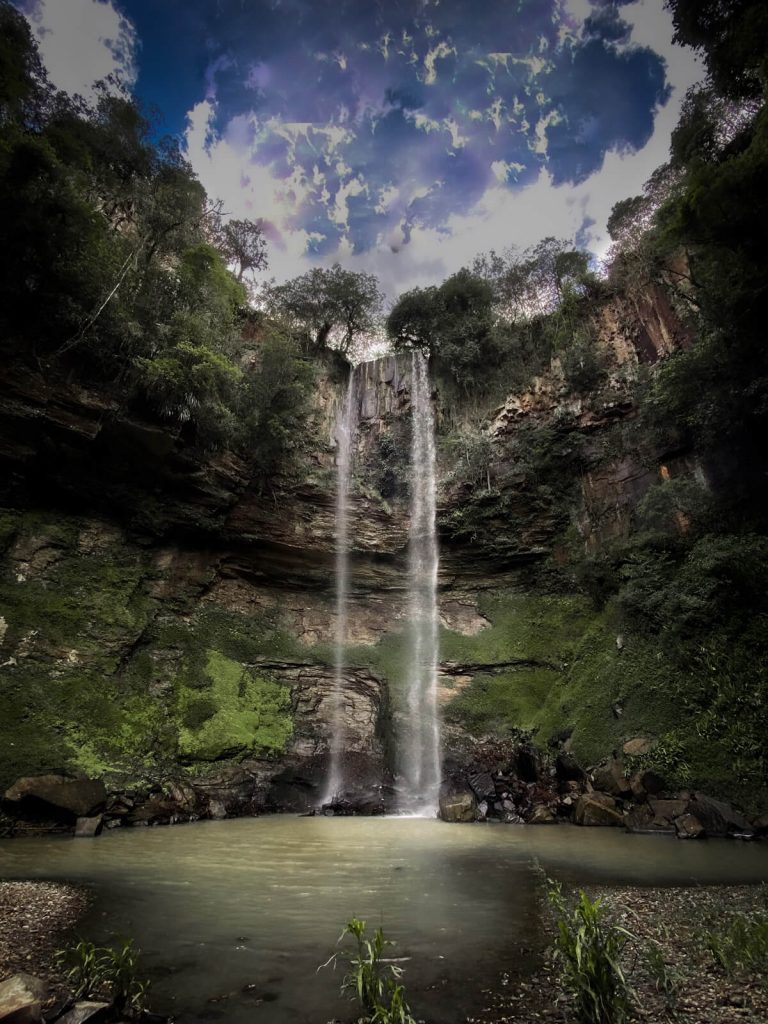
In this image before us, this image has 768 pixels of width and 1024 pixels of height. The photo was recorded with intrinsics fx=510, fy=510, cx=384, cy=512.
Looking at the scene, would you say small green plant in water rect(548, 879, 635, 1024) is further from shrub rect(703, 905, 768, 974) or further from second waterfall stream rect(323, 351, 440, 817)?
second waterfall stream rect(323, 351, 440, 817)

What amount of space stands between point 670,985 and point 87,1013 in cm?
375

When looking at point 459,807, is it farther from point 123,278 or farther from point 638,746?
point 123,278

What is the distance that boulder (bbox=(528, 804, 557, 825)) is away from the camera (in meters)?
11.7

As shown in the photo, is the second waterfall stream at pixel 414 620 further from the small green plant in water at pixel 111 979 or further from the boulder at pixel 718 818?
the small green plant in water at pixel 111 979

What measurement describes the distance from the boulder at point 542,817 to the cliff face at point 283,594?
7.46 feet

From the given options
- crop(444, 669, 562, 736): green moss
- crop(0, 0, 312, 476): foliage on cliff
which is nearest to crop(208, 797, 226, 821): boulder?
crop(444, 669, 562, 736): green moss

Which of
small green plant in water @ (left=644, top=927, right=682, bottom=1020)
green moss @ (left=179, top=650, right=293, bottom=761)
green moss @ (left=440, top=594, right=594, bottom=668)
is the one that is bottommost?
small green plant in water @ (left=644, top=927, right=682, bottom=1020)

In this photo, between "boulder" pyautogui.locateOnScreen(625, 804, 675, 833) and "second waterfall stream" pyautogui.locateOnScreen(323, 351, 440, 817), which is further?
"second waterfall stream" pyautogui.locateOnScreen(323, 351, 440, 817)

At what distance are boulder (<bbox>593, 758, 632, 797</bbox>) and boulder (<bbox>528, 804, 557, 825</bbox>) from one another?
126cm

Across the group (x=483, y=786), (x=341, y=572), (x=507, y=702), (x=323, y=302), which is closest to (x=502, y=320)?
(x=323, y=302)

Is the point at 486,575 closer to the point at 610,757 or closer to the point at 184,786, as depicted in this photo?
the point at 610,757

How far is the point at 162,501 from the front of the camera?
17.9m

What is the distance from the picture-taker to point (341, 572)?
21.2 m

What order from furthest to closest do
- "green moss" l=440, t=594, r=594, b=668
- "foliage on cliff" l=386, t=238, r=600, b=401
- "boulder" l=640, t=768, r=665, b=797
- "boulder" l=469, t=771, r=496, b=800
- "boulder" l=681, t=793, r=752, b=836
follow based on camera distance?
1. "foliage on cliff" l=386, t=238, r=600, b=401
2. "green moss" l=440, t=594, r=594, b=668
3. "boulder" l=469, t=771, r=496, b=800
4. "boulder" l=640, t=768, r=665, b=797
5. "boulder" l=681, t=793, r=752, b=836
